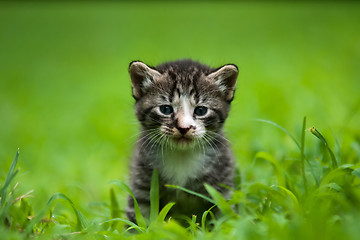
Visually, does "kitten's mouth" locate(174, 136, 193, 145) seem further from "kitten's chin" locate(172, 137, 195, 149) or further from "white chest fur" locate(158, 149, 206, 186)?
"white chest fur" locate(158, 149, 206, 186)

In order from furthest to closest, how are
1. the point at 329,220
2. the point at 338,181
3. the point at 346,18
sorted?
the point at 346,18
the point at 338,181
the point at 329,220

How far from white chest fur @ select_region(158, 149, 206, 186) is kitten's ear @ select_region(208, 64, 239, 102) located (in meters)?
0.69

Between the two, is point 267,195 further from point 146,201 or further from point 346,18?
point 346,18

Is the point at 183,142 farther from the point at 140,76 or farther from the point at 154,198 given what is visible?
the point at 140,76

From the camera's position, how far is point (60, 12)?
20.2m

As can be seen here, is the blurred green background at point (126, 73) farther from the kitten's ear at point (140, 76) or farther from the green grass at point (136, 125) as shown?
the kitten's ear at point (140, 76)

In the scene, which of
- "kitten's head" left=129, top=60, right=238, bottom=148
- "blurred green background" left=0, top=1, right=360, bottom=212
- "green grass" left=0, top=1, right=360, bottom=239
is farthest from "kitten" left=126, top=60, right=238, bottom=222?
"blurred green background" left=0, top=1, right=360, bottom=212

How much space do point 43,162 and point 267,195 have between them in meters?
3.75

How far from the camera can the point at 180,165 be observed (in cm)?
415

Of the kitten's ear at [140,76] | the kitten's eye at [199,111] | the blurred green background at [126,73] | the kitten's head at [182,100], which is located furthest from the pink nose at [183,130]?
the blurred green background at [126,73]

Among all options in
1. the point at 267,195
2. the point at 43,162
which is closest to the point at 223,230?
the point at 267,195

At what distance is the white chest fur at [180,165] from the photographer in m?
4.08

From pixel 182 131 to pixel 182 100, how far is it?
14.8 inches

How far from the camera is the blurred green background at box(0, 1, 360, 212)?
591 cm
